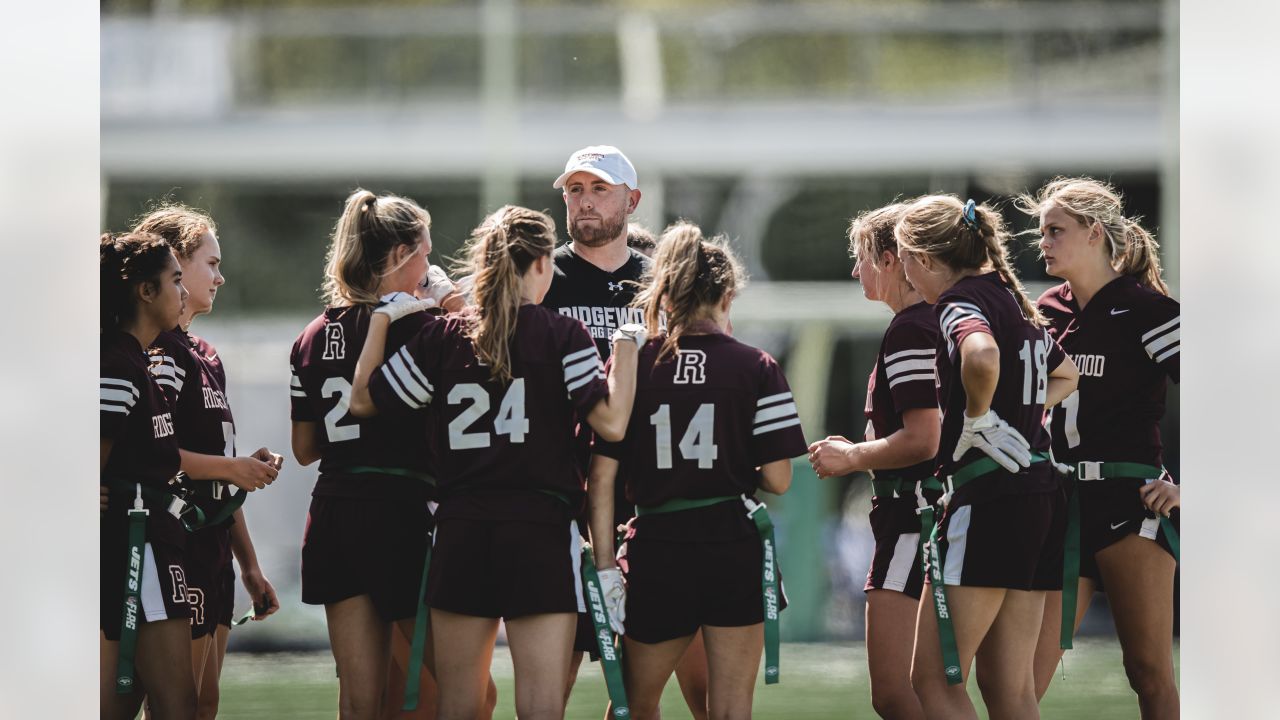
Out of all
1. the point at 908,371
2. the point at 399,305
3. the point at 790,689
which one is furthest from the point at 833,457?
the point at 790,689

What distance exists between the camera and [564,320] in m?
4.28

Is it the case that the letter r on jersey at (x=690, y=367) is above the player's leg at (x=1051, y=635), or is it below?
above

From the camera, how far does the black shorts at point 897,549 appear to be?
4582 millimetres

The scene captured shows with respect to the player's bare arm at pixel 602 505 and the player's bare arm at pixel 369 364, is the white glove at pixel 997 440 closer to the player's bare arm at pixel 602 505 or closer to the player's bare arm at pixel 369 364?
the player's bare arm at pixel 602 505

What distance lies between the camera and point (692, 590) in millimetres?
4238

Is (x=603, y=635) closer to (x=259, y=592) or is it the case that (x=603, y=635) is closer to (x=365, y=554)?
(x=365, y=554)

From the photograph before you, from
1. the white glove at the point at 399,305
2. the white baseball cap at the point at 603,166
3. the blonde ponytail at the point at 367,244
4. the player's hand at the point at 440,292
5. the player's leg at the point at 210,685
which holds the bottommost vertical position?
the player's leg at the point at 210,685

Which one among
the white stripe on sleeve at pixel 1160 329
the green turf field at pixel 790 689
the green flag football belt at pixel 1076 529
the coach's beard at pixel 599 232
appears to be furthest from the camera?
the green turf field at pixel 790 689

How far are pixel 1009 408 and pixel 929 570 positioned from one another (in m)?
0.52

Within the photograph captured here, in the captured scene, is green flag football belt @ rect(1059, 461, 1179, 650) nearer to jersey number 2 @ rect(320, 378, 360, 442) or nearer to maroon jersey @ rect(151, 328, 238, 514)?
jersey number 2 @ rect(320, 378, 360, 442)

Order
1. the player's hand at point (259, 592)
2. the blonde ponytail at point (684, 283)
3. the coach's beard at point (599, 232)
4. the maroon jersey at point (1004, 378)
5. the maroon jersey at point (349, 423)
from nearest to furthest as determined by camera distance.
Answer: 1. the maroon jersey at point (1004, 378)
2. the blonde ponytail at point (684, 283)
3. the maroon jersey at point (349, 423)
4. the player's hand at point (259, 592)
5. the coach's beard at point (599, 232)

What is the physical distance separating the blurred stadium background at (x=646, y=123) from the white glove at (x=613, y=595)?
32.1 feet

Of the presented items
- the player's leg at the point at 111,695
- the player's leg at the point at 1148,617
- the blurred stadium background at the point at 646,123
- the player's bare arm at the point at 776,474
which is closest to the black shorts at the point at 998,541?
the player's bare arm at the point at 776,474

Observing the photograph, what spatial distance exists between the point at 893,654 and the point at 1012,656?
0.43 meters
